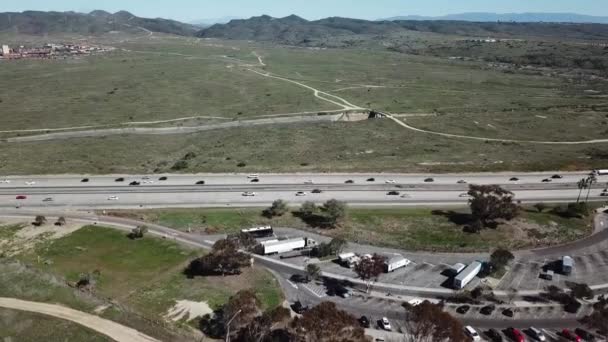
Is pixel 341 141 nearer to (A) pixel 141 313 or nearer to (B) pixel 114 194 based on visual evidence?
(B) pixel 114 194

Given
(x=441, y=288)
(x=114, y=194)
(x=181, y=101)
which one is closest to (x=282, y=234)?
(x=441, y=288)

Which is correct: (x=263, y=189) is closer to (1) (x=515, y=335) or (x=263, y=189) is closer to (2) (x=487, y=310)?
(2) (x=487, y=310)

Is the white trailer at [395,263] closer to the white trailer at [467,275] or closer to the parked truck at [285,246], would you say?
the white trailer at [467,275]

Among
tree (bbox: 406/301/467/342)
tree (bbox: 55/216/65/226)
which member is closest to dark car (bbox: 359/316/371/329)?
tree (bbox: 406/301/467/342)

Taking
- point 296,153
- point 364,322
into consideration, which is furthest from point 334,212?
point 296,153

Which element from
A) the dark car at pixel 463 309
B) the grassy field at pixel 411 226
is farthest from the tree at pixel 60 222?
the dark car at pixel 463 309

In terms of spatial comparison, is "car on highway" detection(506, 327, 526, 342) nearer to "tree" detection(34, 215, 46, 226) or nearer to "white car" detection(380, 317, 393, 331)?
"white car" detection(380, 317, 393, 331)
